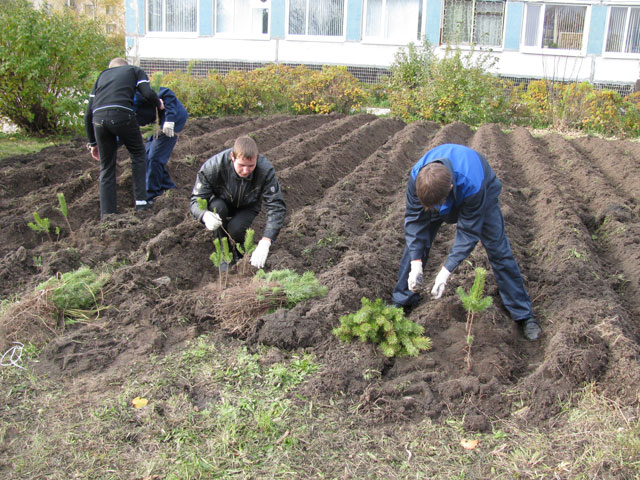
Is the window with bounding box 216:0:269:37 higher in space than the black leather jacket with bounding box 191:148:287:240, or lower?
higher

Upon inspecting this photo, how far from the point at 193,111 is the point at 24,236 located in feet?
35.1

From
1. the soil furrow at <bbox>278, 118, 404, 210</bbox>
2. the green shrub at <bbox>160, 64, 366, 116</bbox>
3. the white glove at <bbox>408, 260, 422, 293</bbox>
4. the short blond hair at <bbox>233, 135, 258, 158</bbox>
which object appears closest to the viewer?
the white glove at <bbox>408, 260, 422, 293</bbox>

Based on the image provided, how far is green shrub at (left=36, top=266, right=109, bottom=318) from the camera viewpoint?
13.5ft

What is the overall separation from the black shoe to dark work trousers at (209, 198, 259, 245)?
2.65m

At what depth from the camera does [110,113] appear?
5848mm

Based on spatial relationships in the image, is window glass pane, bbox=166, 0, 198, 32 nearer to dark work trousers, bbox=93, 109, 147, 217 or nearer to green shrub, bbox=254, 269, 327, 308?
dark work trousers, bbox=93, 109, 147, 217

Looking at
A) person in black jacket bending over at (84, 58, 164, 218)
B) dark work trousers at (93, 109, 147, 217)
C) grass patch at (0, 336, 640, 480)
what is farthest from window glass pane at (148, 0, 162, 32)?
grass patch at (0, 336, 640, 480)

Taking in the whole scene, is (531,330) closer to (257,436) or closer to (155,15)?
(257,436)

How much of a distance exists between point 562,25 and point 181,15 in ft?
47.0

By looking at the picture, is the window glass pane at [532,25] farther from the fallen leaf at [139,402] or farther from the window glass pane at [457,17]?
the fallen leaf at [139,402]

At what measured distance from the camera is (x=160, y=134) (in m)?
6.98

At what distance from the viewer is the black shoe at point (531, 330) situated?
13.8 ft

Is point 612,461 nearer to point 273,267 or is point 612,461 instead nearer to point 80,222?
point 273,267

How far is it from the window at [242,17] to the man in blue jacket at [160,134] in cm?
1458
